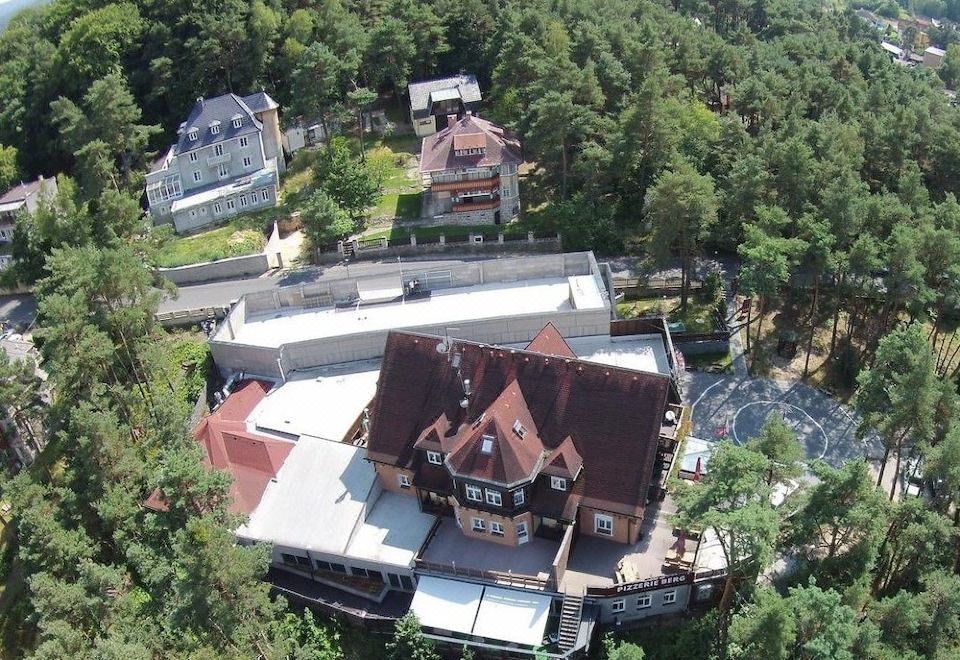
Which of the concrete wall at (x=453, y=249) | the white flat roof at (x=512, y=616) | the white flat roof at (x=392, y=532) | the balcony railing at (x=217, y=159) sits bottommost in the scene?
the white flat roof at (x=512, y=616)

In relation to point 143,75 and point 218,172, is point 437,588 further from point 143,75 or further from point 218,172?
point 143,75

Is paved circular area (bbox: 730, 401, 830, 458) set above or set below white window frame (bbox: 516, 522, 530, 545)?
below

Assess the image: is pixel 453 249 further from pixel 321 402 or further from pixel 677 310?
pixel 321 402

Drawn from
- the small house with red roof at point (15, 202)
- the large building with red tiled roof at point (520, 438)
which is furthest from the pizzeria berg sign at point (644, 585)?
the small house with red roof at point (15, 202)

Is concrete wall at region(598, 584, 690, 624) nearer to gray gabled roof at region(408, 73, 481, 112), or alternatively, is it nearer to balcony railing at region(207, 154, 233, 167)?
gray gabled roof at region(408, 73, 481, 112)

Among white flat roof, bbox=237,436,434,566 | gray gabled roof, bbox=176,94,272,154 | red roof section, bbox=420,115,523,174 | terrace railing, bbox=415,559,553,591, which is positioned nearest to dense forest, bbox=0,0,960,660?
red roof section, bbox=420,115,523,174

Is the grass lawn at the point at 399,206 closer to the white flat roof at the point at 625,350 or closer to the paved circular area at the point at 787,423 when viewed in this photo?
the white flat roof at the point at 625,350

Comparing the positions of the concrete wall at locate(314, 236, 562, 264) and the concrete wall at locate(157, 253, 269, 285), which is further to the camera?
the concrete wall at locate(157, 253, 269, 285)
